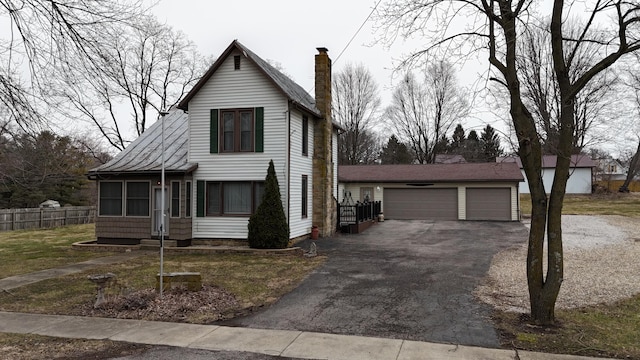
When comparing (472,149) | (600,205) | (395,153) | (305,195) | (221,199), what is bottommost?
(600,205)

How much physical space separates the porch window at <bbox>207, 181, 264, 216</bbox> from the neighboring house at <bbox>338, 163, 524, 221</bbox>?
535 inches

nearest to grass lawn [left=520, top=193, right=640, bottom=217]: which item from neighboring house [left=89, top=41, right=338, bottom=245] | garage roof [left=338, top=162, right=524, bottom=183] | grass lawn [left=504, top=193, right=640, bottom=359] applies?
garage roof [left=338, top=162, right=524, bottom=183]

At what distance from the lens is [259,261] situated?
13.4 metres

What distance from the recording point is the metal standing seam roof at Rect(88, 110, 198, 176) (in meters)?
16.5

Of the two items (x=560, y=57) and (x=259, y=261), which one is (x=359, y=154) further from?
(x=560, y=57)

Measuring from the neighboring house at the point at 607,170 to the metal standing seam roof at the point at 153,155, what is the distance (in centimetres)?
4248

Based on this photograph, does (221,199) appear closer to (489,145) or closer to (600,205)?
(600,205)

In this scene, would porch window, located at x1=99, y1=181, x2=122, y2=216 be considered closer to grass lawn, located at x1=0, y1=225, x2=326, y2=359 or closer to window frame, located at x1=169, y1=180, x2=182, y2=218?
grass lawn, located at x1=0, y1=225, x2=326, y2=359

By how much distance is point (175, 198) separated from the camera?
647 inches

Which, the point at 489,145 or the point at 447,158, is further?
the point at 489,145

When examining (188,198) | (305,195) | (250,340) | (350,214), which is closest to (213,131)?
(188,198)

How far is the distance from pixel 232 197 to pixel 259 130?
2702 mm

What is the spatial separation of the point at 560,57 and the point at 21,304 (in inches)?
420

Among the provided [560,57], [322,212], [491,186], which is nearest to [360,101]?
[491,186]
